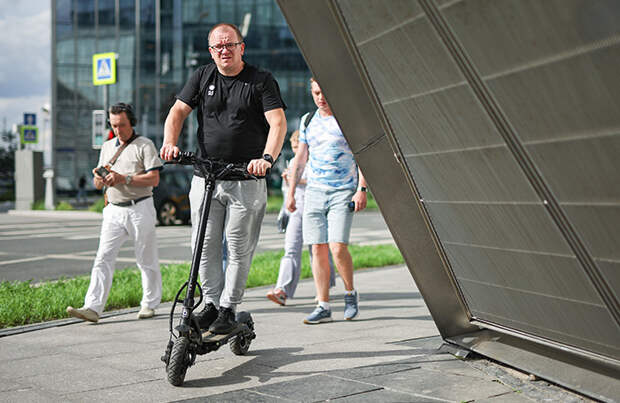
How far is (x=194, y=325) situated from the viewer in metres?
4.63

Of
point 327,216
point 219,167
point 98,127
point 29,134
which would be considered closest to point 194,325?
point 219,167

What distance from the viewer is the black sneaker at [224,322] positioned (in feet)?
15.9

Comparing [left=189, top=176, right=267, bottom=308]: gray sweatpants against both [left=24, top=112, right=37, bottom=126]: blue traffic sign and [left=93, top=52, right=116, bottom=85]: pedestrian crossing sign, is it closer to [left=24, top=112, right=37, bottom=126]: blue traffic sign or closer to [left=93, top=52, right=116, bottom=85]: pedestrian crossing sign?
[left=93, top=52, right=116, bottom=85]: pedestrian crossing sign

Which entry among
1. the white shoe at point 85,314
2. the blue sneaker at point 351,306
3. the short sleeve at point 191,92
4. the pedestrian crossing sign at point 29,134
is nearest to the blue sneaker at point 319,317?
the blue sneaker at point 351,306

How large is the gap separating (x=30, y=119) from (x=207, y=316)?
3017 centimetres

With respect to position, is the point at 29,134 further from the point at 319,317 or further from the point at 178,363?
the point at 178,363

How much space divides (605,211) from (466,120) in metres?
0.78

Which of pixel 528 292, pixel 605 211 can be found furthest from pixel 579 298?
pixel 605 211

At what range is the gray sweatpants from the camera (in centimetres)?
507

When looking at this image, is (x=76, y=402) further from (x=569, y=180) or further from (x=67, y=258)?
(x=67, y=258)

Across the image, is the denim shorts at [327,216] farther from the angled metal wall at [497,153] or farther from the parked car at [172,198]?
the parked car at [172,198]

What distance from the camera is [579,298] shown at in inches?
143

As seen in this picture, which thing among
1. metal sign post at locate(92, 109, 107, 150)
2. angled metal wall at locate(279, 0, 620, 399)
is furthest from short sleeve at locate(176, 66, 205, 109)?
metal sign post at locate(92, 109, 107, 150)

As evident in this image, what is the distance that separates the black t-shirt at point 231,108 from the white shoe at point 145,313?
2.21 metres
